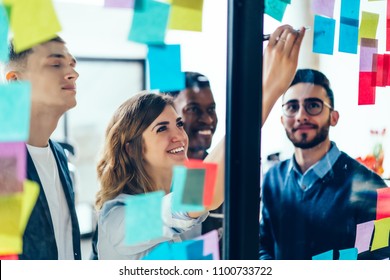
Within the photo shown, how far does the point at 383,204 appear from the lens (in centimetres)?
174

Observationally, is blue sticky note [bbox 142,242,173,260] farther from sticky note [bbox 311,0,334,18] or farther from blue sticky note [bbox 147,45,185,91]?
sticky note [bbox 311,0,334,18]

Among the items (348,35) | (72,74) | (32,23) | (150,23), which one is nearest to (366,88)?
(348,35)

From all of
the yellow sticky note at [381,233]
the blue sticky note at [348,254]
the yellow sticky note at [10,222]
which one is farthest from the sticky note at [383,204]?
the yellow sticky note at [10,222]

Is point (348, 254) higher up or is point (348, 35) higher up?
point (348, 35)

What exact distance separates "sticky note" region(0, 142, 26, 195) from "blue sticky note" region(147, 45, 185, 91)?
0.36 metres

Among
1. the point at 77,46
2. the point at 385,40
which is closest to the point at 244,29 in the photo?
the point at 77,46

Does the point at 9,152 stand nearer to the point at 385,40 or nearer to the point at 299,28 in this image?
the point at 299,28

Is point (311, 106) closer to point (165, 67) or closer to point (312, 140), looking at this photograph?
point (312, 140)

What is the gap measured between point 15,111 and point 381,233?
1.25 meters

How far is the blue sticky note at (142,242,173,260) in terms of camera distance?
135 cm

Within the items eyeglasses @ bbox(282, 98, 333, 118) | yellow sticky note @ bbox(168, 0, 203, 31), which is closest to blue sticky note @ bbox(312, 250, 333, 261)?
eyeglasses @ bbox(282, 98, 333, 118)

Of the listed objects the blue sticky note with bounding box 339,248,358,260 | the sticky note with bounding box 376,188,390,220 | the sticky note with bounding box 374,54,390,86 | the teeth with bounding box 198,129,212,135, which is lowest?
the blue sticky note with bounding box 339,248,358,260

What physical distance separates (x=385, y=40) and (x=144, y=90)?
866mm
